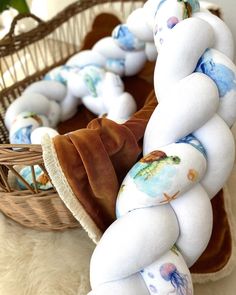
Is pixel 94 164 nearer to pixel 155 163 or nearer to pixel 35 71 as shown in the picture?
pixel 155 163

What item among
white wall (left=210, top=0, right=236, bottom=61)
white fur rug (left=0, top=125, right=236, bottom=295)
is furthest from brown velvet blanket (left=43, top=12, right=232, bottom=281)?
white wall (left=210, top=0, right=236, bottom=61)

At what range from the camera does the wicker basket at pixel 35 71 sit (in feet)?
2.26

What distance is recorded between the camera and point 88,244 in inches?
32.4

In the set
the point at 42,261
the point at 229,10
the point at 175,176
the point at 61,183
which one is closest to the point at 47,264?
the point at 42,261

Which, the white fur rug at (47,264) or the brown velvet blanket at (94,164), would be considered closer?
the brown velvet blanket at (94,164)

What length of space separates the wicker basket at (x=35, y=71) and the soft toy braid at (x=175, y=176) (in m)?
0.17

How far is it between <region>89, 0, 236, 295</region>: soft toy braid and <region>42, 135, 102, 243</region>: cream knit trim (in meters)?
0.06

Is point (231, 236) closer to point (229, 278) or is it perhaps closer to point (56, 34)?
point (229, 278)

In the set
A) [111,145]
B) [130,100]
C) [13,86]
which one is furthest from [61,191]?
[13,86]

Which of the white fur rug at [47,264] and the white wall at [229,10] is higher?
the white wall at [229,10]

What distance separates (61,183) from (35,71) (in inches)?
27.5

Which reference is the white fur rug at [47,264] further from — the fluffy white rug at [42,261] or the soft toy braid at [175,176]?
the soft toy braid at [175,176]

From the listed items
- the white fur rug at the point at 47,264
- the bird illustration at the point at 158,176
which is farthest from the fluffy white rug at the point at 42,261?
the bird illustration at the point at 158,176

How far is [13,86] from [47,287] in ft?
1.97
